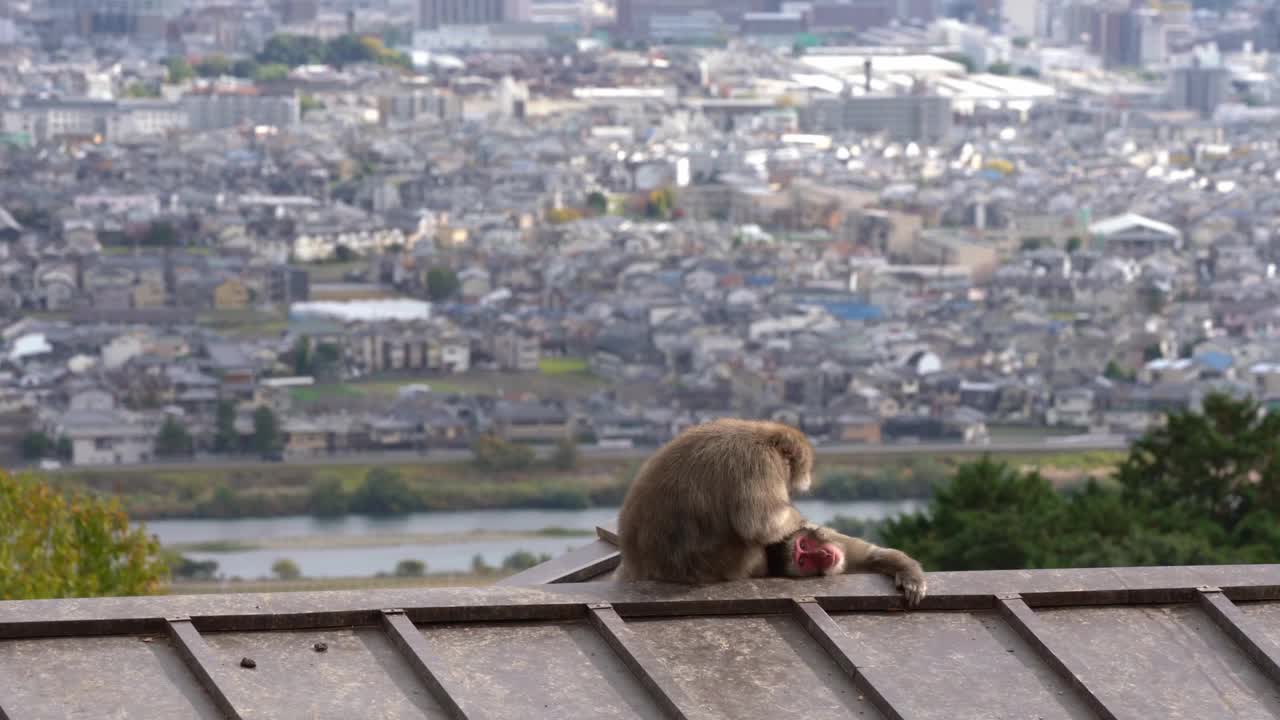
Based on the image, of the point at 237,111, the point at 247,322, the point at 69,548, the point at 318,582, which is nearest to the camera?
the point at 69,548

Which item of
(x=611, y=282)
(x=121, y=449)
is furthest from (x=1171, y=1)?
(x=121, y=449)

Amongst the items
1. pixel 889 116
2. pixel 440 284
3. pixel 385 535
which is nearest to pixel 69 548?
pixel 385 535

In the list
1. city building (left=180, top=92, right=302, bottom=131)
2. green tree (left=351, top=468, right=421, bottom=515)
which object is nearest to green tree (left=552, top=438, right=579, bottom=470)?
green tree (left=351, top=468, right=421, bottom=515)

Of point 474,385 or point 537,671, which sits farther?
point 474,385

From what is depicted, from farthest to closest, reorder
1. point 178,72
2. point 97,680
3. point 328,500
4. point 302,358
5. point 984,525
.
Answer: point 178,72, point 302,358, point 328,500, point 984,525, point 97,680

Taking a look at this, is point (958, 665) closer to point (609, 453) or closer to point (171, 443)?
point (609, 453)

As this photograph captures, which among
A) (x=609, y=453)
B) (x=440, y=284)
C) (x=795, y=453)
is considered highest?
(x=795, y=453)

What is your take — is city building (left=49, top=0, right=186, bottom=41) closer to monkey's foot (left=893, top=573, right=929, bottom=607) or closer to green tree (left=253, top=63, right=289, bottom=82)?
green tree (left=253, top=63, right=289, bottom=82)
